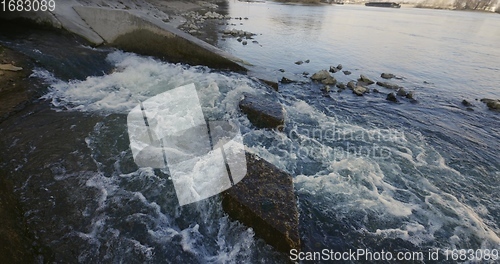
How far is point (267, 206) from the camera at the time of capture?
353 cm

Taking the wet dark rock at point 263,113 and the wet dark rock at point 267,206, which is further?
the wet dark rock at point 263,113

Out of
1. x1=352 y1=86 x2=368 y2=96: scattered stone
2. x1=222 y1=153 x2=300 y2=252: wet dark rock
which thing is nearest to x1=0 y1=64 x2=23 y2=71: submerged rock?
x1=222 y1=153 x2=300 y2=252: wet dark rock

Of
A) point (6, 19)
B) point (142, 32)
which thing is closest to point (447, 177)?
point (142, 32)

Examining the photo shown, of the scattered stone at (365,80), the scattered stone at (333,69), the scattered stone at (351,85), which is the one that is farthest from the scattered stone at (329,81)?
the scattered stone at (333,69)

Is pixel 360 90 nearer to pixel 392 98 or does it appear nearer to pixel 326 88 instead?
pixel 392 98

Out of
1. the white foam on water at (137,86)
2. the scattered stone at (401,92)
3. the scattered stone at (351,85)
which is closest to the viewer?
the white foam on water at (137,86)

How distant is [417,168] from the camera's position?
18.1 feet

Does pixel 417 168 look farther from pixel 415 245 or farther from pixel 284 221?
pixel 284 221

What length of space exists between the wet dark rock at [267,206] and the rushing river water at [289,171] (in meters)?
0.17

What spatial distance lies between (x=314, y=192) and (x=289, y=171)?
0.72 m

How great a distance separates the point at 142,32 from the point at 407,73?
521 inches

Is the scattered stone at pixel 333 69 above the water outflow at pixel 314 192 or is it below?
above

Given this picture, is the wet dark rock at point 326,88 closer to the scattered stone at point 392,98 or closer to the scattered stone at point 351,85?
the scattered stone at point 351,85

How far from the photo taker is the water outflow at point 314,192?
341 centimetres
